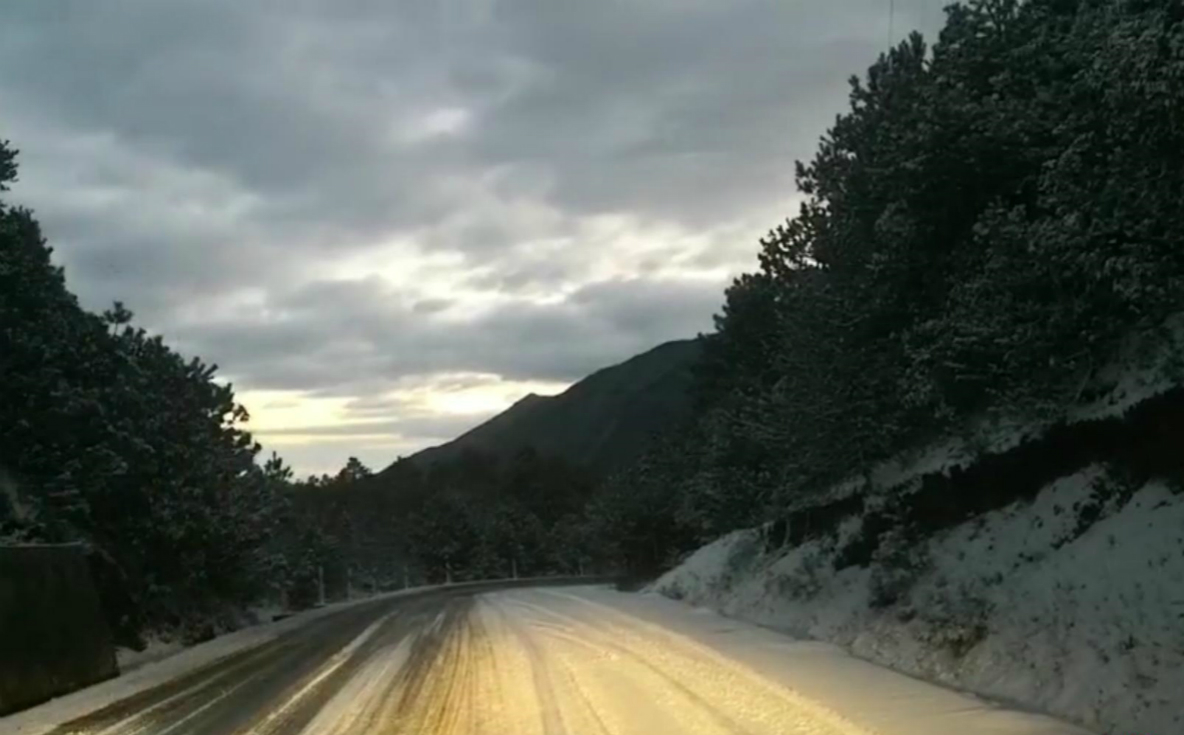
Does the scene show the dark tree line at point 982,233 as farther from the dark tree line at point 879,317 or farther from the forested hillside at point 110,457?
the forested hillside at point 110,457

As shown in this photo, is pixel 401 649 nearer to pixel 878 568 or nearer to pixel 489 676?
pixel 489 676

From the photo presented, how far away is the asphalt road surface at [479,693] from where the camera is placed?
1201 centimetres

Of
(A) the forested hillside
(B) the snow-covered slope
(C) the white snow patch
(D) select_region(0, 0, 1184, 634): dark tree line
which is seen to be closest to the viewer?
(C) the white snow patch

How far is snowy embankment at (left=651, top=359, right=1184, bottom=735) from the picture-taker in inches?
464

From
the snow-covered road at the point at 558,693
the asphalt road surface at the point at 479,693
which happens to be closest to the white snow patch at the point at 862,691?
the snow-covered road at the point at 558,693

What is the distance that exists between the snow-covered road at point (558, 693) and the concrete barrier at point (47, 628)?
0.79 meters

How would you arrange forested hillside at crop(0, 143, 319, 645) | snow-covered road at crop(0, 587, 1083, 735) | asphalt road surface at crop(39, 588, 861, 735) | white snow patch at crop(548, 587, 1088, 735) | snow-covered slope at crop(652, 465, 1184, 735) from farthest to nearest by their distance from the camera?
forested hillside at crop(0, 143, 319, 645), asphalt road surface at crop(39, 588, 861, 735), snow-covered road at crop(0, 587, 1083, 735), snow-covered slope at crop(652, 465, 1184, 735), white snow patch at crop(548, 587, 1088, 735)

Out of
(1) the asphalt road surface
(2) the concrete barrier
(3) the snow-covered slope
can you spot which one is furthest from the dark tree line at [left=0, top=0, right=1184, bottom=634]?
(1) the asphalt road surface

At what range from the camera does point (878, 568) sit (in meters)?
21.9

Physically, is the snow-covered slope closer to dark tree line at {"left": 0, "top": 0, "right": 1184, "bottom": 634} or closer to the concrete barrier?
dark tree line at {"left": 0, "top": 0, "right": 1184, "bottom": 634}

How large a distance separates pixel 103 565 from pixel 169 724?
45.4 ft

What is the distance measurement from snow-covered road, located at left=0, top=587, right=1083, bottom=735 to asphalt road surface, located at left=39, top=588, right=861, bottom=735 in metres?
0.03

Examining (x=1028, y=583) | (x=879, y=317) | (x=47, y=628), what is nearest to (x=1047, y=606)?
(x=1028, y=583)

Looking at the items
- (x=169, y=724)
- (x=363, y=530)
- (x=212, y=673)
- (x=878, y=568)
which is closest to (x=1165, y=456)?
(x=878, y=568)
